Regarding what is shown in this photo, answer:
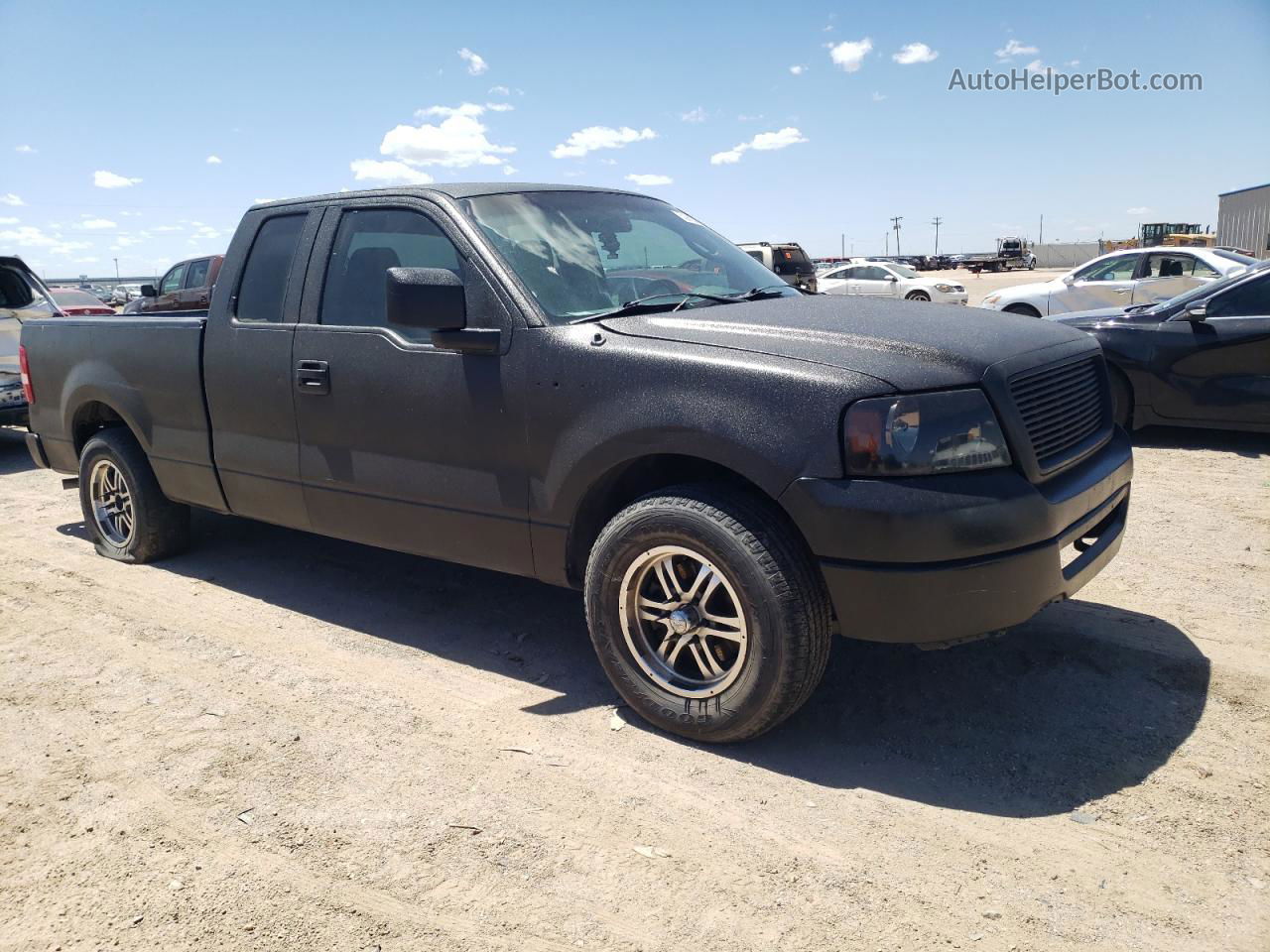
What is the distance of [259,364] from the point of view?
178 inches

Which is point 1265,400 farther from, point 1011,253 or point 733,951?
point 1011,253

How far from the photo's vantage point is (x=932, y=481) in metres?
2.89

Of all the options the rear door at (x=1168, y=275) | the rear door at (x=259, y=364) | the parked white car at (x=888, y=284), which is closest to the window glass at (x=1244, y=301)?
the rear door at (x=1168, y=275)

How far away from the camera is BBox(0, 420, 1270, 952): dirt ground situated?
8.12 feet

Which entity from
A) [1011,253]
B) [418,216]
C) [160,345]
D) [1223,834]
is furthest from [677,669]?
[1011,253]

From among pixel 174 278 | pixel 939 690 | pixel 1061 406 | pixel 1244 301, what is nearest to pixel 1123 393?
pixel 1244 301

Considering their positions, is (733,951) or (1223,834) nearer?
(733,951)

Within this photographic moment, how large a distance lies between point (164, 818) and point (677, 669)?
1.71 metres

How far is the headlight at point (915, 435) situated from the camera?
2.88 m

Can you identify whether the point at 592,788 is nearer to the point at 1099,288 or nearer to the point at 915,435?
the point at 915,435

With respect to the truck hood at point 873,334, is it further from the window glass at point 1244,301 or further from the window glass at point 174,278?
the window glass at point 174,278

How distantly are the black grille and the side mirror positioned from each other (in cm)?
197

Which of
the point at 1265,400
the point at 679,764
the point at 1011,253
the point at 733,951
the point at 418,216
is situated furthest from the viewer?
the point at 1011,253

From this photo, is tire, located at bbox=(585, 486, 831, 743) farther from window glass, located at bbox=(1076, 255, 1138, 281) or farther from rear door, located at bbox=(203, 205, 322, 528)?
Answer: window glass, located at bbox=(1076, 255, 1138, 281)
